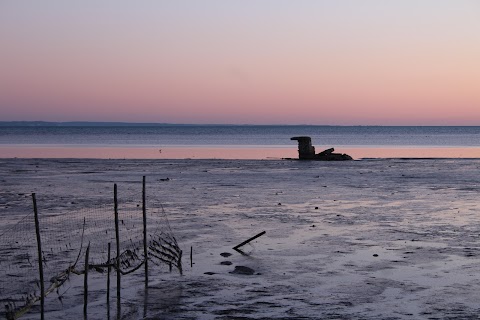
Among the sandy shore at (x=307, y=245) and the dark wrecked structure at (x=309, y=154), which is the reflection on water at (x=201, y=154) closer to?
the dark wrecked structure at (x=309, y=154)

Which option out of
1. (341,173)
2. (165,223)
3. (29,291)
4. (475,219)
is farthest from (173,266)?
(341,173)

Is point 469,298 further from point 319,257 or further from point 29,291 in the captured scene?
point 29,291

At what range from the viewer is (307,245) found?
16156mm

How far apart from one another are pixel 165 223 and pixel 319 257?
583cm

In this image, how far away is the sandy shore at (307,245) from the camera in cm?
1112

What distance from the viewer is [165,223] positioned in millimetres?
19219

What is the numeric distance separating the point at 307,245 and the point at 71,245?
552cm

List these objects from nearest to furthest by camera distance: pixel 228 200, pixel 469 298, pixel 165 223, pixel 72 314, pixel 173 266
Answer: pixel 72 314
pixel 469 298
pixel 173 266
pixel 165 223
pixel 228 200

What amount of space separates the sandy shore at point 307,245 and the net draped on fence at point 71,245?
1.53ft

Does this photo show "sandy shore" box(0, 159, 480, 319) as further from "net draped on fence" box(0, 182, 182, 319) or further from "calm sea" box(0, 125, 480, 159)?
"calm sea" box(0, 125, 480, 159)

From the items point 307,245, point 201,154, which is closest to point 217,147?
point 201,154

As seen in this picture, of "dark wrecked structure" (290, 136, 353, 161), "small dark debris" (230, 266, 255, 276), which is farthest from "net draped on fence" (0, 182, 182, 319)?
"dark wrecked structure" (290, 136, 353, 161)

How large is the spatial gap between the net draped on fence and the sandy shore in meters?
0.46

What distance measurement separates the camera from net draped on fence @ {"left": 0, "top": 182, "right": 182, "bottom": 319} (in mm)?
11953
